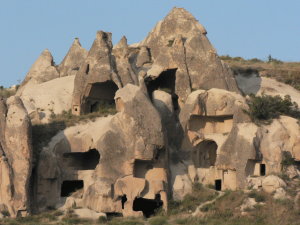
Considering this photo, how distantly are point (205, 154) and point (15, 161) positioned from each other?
11.7 m

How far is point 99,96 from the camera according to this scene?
41.1 meters

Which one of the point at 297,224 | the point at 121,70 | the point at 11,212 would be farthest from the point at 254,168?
the point at 11,212

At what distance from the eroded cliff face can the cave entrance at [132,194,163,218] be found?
19.7 feet

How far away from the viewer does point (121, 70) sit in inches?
1566

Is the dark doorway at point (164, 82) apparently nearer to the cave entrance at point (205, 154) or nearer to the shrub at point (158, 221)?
the cave entrance at point (205, 154)

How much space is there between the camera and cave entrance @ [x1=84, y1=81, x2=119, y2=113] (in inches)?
1598

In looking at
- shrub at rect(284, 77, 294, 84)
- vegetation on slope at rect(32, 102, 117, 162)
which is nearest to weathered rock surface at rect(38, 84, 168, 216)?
vegetation on slope at rect(32, 102, 117, 162)

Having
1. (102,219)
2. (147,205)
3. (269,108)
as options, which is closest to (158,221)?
(102,219)

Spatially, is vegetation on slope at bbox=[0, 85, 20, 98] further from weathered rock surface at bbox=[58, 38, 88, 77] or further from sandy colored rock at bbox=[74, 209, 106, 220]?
sandy colored rock at bbox=[74, 209, 106, 220]

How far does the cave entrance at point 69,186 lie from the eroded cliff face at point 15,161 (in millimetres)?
3659

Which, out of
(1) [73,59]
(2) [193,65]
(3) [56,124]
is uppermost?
(1) [73,59]

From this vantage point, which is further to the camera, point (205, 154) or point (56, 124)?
point (205, 154)

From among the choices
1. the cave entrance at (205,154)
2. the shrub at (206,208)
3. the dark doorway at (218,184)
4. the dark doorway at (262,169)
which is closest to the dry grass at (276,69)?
the cave entrance at (205,154)

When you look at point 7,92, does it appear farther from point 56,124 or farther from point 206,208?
point 206,208
